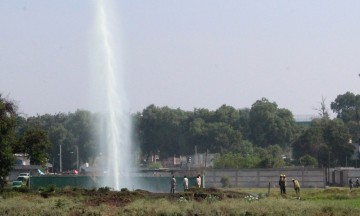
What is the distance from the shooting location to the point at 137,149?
166 m

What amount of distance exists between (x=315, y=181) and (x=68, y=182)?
25106 millimetres

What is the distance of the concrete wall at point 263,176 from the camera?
3147 inches

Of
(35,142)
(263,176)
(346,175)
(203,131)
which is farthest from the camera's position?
(203,131)

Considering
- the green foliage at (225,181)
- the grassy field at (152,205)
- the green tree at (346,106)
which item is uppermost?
the green tree at (346,106)

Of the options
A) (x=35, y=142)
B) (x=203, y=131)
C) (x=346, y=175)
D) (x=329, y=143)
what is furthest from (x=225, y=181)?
(x=203, y=131)

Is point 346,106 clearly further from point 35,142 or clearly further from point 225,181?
point 35,142

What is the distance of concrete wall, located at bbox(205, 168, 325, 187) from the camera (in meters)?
79.9

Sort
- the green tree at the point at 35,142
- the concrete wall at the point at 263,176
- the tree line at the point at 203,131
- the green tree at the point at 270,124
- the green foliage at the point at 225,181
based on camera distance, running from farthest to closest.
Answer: the green tree at the point at 270,124, the tree line at the point at 203,131, the green foliage at the point at 225,181, the concrete wall at the point at 263,176, the green tree at the point at 35,142

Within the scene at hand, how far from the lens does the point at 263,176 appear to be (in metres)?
81.7

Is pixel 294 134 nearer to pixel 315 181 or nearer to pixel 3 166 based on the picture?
pixel 315 181

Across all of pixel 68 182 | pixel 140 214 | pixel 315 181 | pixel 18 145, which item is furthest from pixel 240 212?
pixel 315 181

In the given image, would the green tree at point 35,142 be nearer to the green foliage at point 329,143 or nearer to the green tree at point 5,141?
the green tree at point 5,141

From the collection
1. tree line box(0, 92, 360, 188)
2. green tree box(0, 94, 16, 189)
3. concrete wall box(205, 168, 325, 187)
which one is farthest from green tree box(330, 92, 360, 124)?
green tree box(0, 94, 16, 189)

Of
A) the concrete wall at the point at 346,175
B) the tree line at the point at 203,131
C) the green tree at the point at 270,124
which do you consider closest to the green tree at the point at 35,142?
the concrete wall at the point at 346,175
